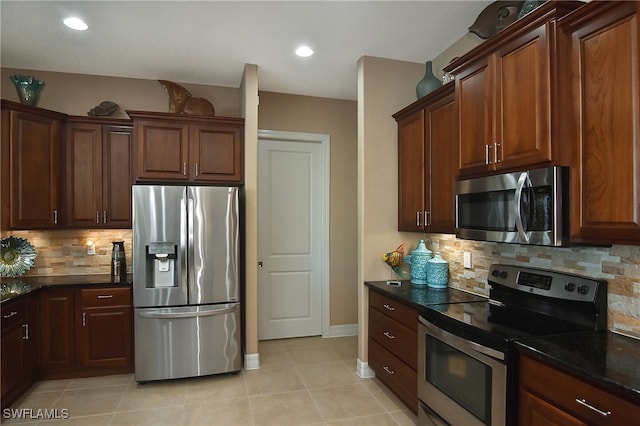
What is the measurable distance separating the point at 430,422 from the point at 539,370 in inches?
38.7

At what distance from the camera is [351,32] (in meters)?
2.88

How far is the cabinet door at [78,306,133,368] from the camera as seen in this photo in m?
3.24

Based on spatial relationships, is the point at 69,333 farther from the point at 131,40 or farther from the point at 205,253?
the point at 131,40

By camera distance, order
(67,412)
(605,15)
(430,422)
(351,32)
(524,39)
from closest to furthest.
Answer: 1. (605,15)
2. (524,39)
3. (430,422)
4. (67,412)
5. (351,32)

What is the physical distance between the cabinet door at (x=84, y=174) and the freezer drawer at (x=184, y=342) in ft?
3.77

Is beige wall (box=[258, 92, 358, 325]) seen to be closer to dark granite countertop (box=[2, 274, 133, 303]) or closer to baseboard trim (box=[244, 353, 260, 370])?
baseboard trim (box=[244, 353, 260, 370])

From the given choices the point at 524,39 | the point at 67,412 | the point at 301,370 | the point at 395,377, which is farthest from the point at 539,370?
the point at 67,412

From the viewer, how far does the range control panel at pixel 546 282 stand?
1.80 metres

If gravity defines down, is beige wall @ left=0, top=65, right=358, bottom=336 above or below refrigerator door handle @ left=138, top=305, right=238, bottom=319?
above

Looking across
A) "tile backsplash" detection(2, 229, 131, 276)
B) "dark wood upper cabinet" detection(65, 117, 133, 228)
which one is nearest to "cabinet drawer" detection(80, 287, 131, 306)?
"tile backsplash" detection(2, 229, 131, 276)

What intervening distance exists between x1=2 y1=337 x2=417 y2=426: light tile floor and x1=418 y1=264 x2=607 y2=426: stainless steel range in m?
0.58

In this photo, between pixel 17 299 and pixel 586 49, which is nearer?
pixel 586 49

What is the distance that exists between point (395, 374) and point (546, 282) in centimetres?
130

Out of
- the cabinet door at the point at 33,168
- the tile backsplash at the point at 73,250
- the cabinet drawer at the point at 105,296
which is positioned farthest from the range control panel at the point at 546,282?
the cabinet door at the point at 33,168
